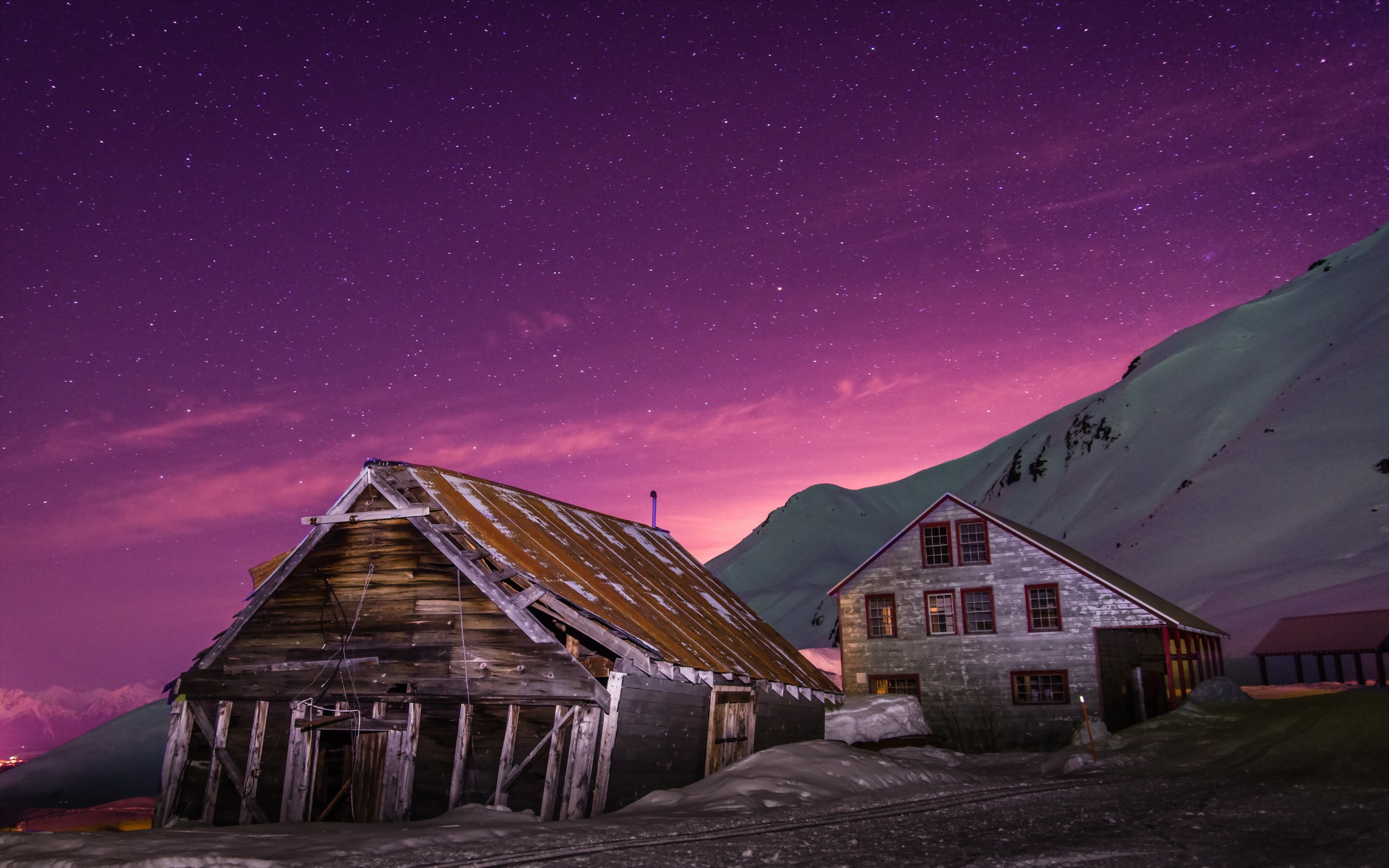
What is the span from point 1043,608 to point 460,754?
87.0 feet

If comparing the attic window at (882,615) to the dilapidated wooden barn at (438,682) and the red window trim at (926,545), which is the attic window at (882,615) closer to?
the red window trim at (926,545)

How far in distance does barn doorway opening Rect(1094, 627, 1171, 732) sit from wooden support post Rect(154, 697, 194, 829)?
29.4 meters

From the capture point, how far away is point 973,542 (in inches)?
1491

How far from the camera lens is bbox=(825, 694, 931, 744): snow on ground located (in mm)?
28734

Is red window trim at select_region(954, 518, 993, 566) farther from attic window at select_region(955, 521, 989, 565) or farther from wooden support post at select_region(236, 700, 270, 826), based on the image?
wooden support post at select_region(236, 700, 270, 826)

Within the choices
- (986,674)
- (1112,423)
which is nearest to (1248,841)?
(986,674)

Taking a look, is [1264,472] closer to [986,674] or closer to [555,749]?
[986,674]

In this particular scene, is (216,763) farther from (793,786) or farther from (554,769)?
(793,786)

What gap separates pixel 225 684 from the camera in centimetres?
1811

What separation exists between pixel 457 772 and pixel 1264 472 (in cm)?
12188

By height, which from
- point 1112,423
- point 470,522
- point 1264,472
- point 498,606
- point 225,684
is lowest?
point 225,684

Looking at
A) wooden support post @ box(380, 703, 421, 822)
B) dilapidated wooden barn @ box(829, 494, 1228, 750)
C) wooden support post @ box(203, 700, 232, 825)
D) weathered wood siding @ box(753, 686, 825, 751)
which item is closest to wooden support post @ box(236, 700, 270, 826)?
wooden support post @ box(203, 700, 232, 825)

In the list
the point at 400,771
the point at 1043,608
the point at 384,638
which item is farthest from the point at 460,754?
the point at 1043,608

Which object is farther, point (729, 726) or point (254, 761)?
point (729, 726)
